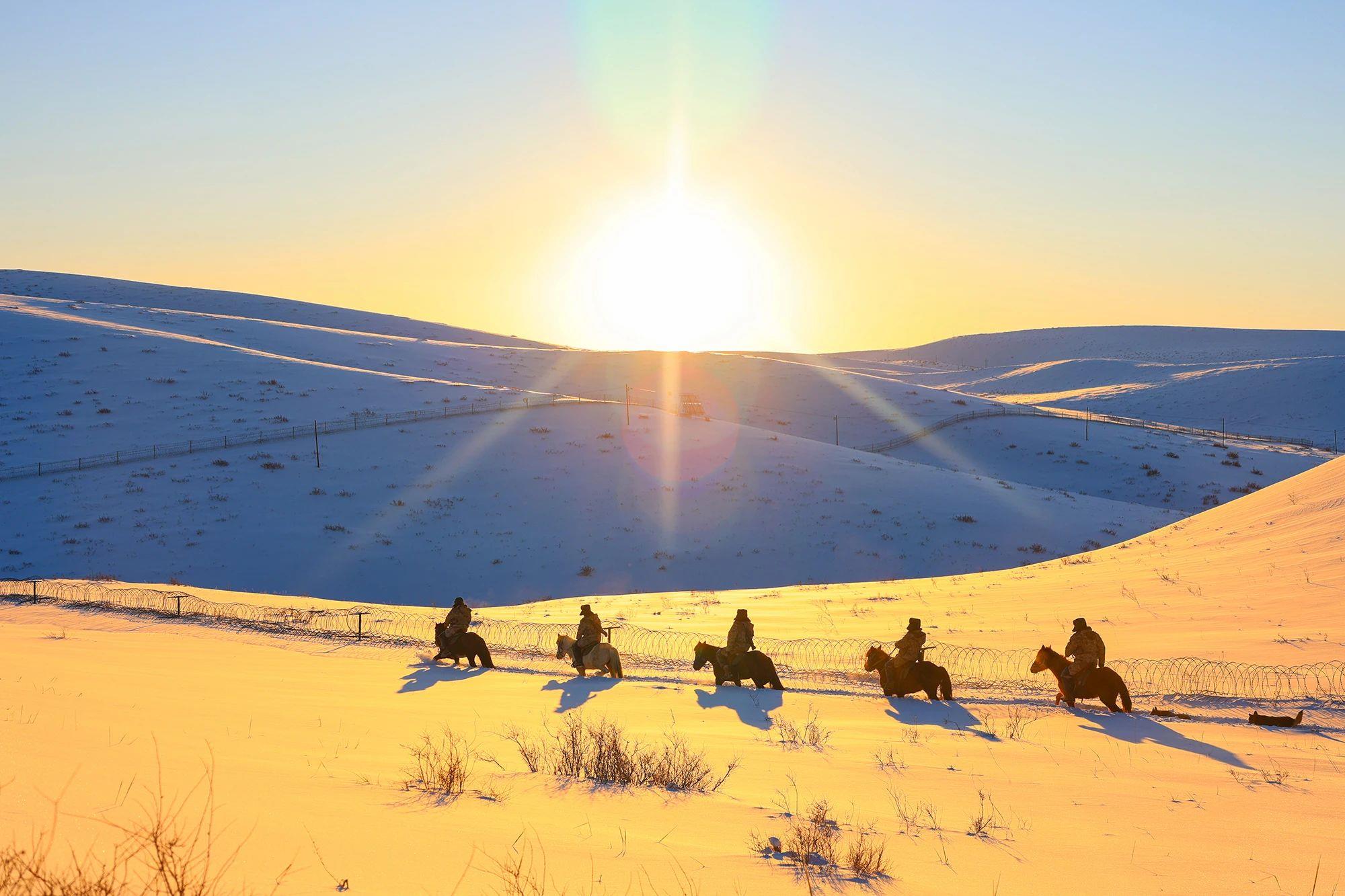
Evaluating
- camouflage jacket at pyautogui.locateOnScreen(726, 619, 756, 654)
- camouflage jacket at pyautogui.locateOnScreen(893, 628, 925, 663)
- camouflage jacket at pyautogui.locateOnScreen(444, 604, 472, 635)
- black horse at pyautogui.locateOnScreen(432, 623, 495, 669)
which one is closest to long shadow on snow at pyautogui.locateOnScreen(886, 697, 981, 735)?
camouflage jacket at pyautogui.locateOnScreen(893, 628, 925, 663)

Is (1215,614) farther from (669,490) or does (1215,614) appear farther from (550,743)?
(669,490)

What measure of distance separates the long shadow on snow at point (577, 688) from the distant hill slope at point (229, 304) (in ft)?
444

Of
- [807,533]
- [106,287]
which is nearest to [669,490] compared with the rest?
[807,533]

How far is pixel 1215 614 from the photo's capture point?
782 inches

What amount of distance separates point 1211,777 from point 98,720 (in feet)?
40.7

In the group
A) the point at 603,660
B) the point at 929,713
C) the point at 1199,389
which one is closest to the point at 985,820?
the point at 929,713

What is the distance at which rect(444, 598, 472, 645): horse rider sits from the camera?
18188 millimetres

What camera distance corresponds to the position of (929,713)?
45.2ft

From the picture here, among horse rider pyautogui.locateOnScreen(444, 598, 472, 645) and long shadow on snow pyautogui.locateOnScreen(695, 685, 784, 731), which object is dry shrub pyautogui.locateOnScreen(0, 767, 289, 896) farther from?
horse rider pyautogui.locateOnScreen(444, 598, 472, 645)

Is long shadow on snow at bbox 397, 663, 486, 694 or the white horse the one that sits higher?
the white horse

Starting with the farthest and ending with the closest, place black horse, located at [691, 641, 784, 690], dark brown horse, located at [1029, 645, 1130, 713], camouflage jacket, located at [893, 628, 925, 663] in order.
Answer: black horse, located at [691, 641, 784, 690] < camouflage jacket, located at [893, 628, 925, 663] < dark brown horse, located at [1029, 645, 1130, 713]

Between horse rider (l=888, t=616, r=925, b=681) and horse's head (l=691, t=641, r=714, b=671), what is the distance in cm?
357

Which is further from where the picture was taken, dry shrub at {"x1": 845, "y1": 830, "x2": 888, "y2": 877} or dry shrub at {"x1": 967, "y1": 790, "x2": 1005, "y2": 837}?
dry shrub at {"x1": 967, "y1": 790, "x2": 1005, "y2": 837}

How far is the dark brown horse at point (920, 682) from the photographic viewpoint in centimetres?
1491
